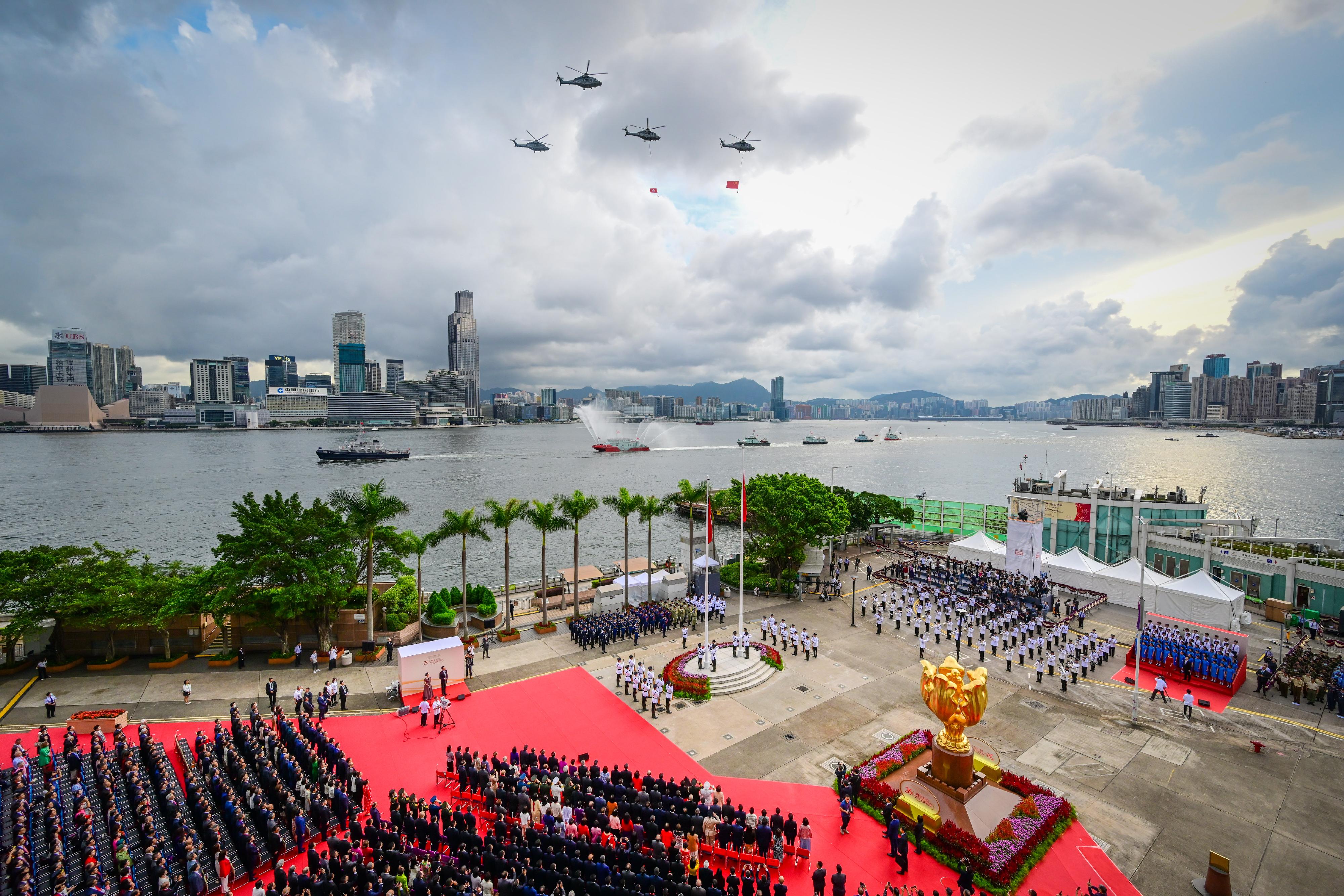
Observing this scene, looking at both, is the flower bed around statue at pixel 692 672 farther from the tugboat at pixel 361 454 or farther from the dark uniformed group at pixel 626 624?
the tugboat at pixel 361 454

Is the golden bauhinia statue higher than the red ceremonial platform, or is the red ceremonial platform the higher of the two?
the golden bauhinia statue

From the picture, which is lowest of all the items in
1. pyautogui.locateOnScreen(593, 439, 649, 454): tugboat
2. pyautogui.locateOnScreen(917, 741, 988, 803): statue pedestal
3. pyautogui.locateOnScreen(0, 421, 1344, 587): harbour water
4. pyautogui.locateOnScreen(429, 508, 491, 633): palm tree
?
pyautogui.locateOnScreen(0, 421, 1344, 587): harbour water

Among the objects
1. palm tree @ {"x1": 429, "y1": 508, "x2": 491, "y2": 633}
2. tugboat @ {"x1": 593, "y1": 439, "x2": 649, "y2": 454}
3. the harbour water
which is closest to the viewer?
palm tree @ {"x1": 429, "y1": 508, "x2": 491, "y2": 633}

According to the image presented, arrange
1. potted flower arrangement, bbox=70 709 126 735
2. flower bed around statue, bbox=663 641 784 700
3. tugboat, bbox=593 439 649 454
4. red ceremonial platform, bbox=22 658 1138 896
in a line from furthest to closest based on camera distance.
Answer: tugboat, bbox=593 439 649 454 < flower bed around statue, bbox=663 641 784 700 < potted flower arrangement, bbox=70 709 126 735 < red ceremonial platform, bbox=22 658 1138 896

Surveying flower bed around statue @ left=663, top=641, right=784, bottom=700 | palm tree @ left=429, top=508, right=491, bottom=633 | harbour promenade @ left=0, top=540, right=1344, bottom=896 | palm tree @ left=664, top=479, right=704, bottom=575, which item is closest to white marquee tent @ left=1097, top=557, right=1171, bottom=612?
harbour promenade @ left=0, top=540, right=1344, bottom=896

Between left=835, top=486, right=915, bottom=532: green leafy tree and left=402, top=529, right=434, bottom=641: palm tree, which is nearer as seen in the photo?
left=402, top=529, right=434, bottom=641: palm tree

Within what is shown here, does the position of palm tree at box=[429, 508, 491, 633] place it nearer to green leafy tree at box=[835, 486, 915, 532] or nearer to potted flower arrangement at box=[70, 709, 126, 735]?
potted flower arrangement at box=[70, 709, 126, 735]

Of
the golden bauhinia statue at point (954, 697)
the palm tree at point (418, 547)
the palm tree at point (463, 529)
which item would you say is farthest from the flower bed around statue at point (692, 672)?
the palm tree at point (418, 547)
